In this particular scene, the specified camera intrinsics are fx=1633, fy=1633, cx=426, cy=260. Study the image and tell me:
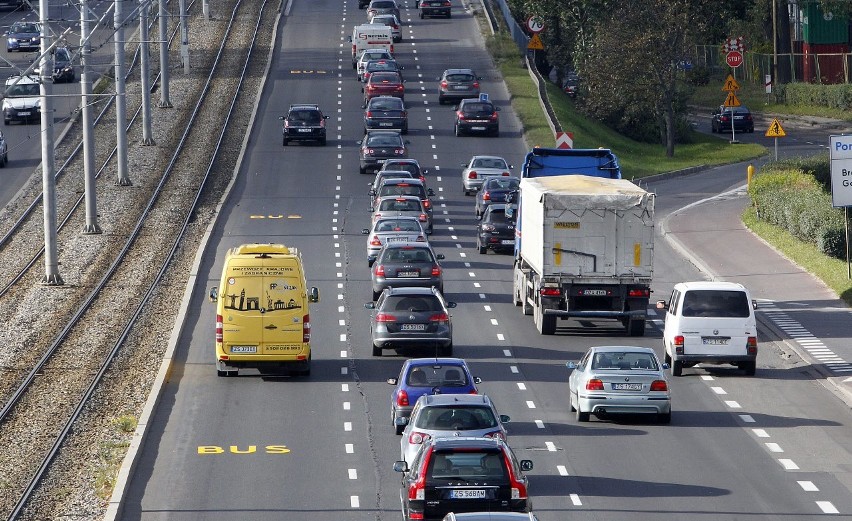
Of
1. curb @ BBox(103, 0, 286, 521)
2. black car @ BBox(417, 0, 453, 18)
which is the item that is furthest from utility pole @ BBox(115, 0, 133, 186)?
black car @ BBox(417, 0, 453, 18)

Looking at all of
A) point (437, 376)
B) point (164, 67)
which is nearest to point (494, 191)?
point (164, 67)

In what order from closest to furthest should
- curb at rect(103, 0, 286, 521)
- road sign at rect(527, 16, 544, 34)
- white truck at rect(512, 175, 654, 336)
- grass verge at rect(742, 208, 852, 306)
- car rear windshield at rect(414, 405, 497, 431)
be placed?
curb at rect(103, 0, 286, 521) → car rear windshield at rect(414, 405, 497, 431) → white truck at rect(512, 175, 654, 336) → grass verge at rect(742, 208, 852, 306) → road sign at rect(527, 16, 544, 34)

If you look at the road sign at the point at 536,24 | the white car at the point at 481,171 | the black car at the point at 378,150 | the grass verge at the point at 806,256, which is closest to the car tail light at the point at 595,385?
the grass verge at the point at 806,256

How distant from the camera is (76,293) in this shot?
140 feet

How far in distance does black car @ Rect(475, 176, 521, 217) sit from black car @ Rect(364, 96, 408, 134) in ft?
49.5

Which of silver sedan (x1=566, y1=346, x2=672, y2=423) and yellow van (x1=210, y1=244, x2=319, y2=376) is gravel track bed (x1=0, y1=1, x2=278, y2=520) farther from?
silver sedan (x1=566, y1=346, x2=672, y2=423)

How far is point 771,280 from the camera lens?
Result: 4281cm

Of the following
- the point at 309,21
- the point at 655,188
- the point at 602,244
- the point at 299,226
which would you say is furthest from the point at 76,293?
the point at 309,21

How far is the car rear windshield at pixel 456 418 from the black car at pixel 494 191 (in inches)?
1177

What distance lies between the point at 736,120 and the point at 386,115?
2209 centimetres

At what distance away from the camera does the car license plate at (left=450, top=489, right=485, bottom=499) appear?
60.1ft

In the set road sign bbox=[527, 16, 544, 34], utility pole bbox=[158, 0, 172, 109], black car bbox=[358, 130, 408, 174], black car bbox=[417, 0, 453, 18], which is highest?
black car bbox=[417, 0, 453, 18]

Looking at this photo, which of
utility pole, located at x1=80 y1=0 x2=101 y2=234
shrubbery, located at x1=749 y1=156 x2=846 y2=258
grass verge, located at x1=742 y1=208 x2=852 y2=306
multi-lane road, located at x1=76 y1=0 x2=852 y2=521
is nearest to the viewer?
multi-lane road, located at x1=76 y1=0 x2=852 y2=521

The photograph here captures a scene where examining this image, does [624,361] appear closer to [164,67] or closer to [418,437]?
[418,437]
